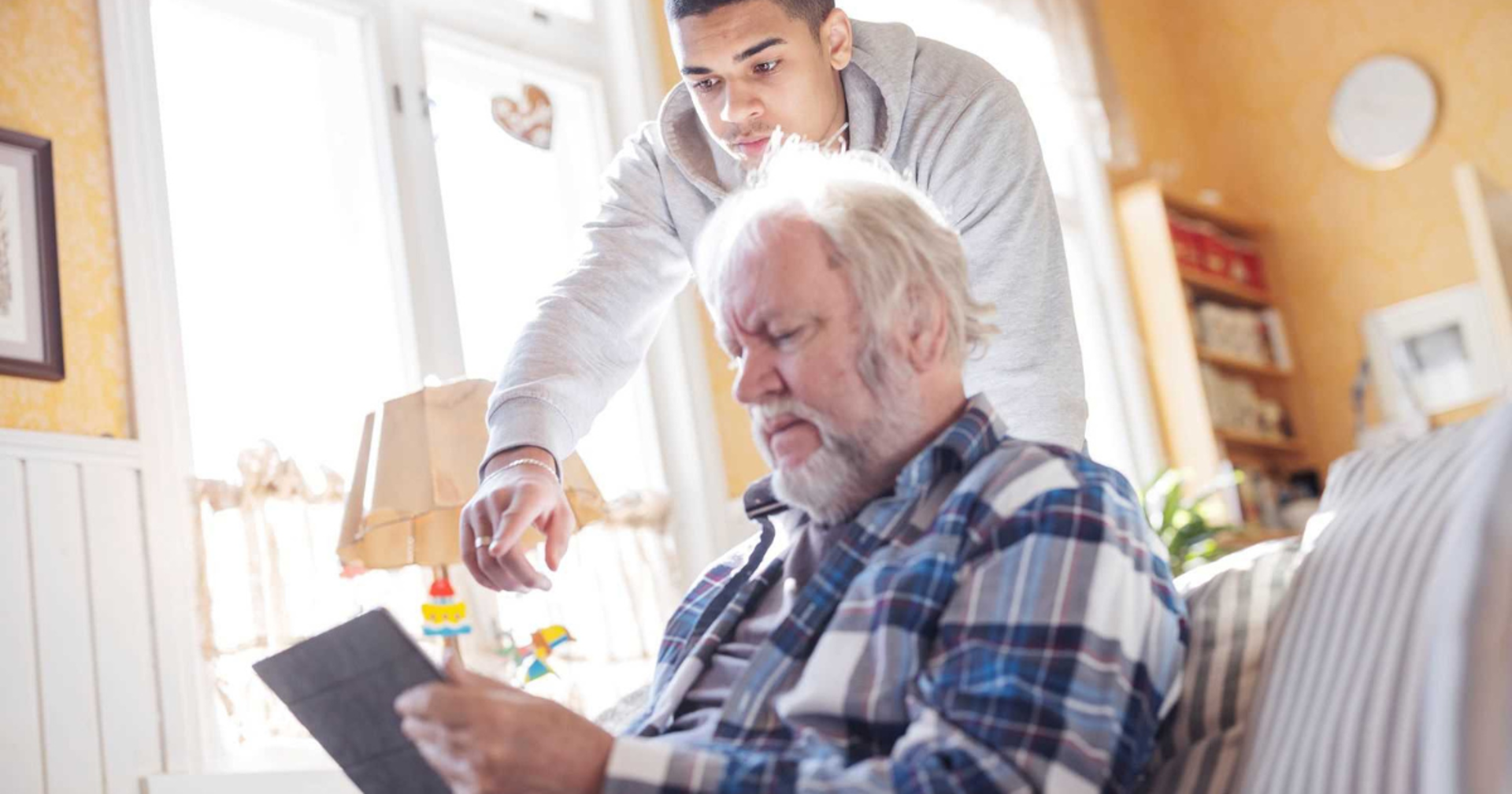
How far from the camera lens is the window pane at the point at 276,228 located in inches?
121

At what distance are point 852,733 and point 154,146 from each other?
2254 millimetres

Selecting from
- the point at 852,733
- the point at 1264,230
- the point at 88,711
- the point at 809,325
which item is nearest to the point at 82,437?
the point at 88,711

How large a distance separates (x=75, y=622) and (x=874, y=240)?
5.61 ft

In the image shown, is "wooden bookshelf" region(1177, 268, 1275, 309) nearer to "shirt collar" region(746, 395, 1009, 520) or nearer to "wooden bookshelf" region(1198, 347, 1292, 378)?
"wooden bookshelf" region(1198, 347, 1292, 378)

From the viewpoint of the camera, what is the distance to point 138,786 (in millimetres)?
2547

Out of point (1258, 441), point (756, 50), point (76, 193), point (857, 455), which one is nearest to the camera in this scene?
point (857, 455)

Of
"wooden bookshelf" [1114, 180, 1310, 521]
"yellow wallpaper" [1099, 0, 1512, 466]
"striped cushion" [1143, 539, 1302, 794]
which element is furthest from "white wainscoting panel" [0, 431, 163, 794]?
"yellow wallpaper" [1099, 0, 1512, 466]

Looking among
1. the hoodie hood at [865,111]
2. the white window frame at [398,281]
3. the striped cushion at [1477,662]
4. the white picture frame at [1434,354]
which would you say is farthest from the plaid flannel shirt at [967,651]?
the white picture frame at [1434,354]

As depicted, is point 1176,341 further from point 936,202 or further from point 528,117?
point 936,202

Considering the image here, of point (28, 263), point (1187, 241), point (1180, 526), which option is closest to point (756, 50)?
point (28, 263)

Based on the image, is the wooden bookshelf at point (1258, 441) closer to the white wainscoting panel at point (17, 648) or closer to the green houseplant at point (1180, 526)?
the green houseplant at point (1180, 526)

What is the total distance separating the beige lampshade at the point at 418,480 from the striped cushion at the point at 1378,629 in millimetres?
1604

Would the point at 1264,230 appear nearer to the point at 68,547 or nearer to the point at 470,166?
the point at 470,166

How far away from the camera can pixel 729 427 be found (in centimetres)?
393
